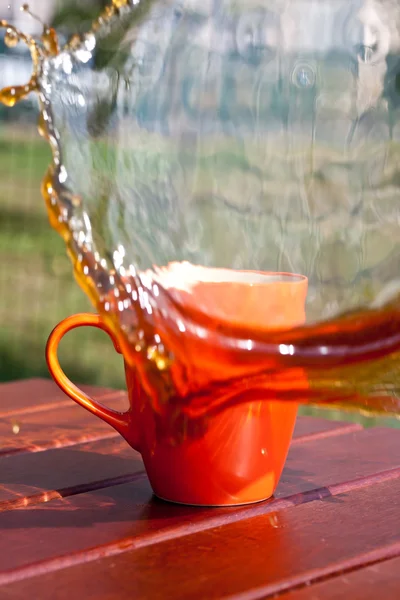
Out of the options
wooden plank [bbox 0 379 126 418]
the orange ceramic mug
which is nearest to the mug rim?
the orange ceramic mug

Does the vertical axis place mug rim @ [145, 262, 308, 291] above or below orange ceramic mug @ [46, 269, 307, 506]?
above

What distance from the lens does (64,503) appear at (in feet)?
1.90

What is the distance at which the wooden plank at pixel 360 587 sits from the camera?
1.42 feet

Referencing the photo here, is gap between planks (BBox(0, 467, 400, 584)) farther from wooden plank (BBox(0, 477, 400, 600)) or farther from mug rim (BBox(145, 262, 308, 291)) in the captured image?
mug rim (BBox(145, 262, 308, 291))

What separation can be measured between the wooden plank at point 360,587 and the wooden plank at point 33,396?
453mm

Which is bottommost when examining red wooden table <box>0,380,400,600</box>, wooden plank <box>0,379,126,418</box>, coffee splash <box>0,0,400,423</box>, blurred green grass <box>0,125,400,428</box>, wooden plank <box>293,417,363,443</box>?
blurred green grass <box>0,125,400,428</box>

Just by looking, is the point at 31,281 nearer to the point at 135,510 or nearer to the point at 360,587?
the point at 135,510

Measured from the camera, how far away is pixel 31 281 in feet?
7.76

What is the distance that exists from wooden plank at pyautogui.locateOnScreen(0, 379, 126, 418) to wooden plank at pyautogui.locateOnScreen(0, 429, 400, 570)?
165 mm

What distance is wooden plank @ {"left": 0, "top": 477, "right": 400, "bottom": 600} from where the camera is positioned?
0.43m

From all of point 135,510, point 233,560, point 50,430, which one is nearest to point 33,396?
point 50,430

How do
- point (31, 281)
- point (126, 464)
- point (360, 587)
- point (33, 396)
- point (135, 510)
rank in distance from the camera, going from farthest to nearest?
point (31, 281) < point (33, 396) < point (126, 464) < point (135, 510) < point (360, 587)

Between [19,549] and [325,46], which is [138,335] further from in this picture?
[325,46]

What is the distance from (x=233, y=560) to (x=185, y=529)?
0.06 meters
